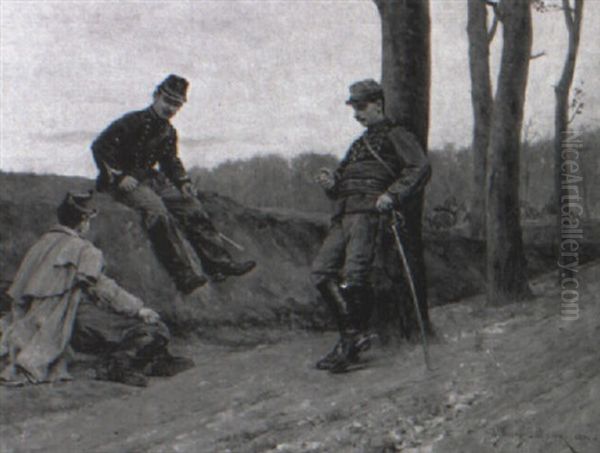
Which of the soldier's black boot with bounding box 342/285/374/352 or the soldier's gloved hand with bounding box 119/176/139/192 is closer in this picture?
the soldier's black boot with bounding box 342/285/374/352

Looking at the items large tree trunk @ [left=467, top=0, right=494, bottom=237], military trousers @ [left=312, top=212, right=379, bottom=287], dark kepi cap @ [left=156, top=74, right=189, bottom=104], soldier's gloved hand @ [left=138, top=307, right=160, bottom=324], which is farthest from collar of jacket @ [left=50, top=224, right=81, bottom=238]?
large tree trunk @ [left=467, top=0, right=494, bottom=237]

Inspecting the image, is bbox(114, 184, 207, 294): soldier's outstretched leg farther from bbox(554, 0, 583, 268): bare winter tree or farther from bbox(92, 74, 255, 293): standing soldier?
bbox(554, 0, 583, 268): bare winter tree

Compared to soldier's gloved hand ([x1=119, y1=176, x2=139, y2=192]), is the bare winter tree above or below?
above

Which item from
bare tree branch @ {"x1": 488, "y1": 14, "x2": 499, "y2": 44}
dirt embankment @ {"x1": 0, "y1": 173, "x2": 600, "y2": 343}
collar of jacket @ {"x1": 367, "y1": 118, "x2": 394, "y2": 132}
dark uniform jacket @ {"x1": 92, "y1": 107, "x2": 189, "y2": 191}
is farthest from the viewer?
bare tree branch @ {"x1": 488, "y1": 14, "x2": 499, "y2": 44}

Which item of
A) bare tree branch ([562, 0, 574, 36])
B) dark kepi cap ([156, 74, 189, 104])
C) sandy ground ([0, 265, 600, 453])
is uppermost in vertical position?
bare tree branch ([562, 0, 574, 36])

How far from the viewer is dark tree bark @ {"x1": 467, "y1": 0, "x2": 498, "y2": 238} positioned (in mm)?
7309

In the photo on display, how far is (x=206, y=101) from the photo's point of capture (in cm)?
662

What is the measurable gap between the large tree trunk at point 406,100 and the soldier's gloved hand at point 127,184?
5.26 feet

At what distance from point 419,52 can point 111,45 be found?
80.9 inches

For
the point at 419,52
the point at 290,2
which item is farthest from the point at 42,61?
the point at 419,52

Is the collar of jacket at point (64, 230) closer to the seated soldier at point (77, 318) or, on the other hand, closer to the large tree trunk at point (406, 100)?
the seated soldier at point (77, 318)

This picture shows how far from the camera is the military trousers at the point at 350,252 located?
568 cm

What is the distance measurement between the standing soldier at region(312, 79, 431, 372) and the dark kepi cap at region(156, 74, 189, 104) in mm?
1214

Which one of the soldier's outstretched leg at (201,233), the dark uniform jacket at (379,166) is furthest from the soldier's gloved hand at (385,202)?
the soldier's outstretched leg at (201,233)
